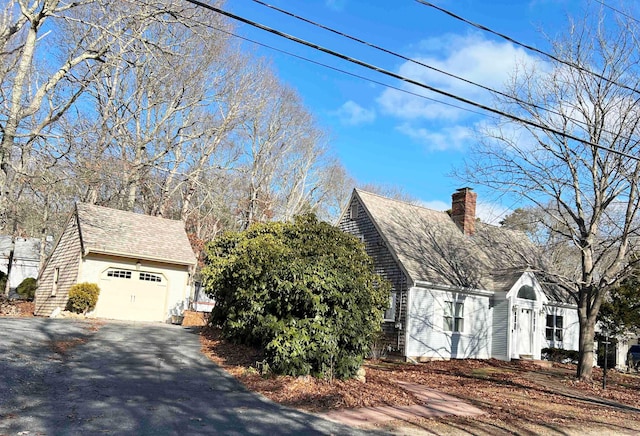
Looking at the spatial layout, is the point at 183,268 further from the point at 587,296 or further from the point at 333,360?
the point at 587,296

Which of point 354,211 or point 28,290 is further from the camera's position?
point 28,290

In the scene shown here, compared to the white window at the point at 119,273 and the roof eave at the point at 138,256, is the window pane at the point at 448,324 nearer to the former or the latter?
the roof eave at the point at 138,256

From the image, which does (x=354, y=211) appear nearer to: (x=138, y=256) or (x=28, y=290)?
(x=138, y=256)

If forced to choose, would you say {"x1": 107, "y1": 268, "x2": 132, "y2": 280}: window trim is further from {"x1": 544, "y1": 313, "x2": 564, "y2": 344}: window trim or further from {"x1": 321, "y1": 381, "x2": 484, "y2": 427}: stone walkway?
{"x1": 544, "y1": 313, "x2": 564, "y2": 344}: window trim

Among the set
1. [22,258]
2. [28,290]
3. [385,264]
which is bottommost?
[28,290]

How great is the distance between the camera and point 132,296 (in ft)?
73.9

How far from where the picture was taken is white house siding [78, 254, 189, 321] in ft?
70.7

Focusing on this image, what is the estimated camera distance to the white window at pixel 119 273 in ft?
72.6

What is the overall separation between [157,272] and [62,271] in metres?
4.35

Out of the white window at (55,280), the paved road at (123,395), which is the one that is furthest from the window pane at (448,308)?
the white window at (55,280)

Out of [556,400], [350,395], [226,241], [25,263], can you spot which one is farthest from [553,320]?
[25,263]

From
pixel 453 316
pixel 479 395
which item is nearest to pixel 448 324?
pixel 453 316

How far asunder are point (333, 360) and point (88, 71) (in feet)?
62.8

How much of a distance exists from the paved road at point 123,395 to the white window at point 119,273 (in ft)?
28.9
